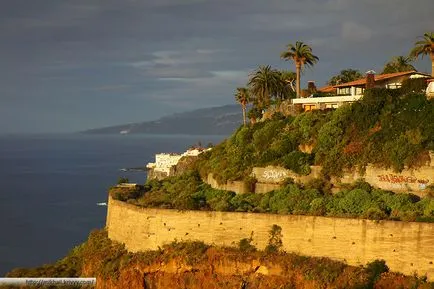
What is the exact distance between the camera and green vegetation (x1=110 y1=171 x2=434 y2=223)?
107 ft

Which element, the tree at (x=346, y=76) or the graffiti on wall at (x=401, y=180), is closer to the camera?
the graffiti on wall at (x=401, y=180)

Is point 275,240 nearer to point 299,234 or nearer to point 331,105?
point 299,234

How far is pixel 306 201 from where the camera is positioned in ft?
119

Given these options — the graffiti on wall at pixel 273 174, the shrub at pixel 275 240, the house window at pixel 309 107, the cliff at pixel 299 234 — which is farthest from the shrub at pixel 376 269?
the house window at pixel 309 107

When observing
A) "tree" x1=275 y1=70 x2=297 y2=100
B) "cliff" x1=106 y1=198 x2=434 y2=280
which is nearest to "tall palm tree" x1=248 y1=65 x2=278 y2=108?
"tree" x1=275 y1=70 x2=297 y2=100

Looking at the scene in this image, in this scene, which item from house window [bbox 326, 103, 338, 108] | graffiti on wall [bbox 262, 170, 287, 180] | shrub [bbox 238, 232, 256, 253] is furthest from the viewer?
house window [bbox 326, 103, 338, 108]

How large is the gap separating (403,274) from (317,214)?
211 inches

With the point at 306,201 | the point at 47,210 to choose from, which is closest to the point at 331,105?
the point at 306,201

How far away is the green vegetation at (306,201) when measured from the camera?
107 ft

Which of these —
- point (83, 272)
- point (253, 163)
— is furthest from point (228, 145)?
point (83, 272)

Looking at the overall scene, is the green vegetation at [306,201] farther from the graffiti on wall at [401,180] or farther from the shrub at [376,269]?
the shrub at [376,269]

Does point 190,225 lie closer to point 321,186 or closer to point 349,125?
point 321,186

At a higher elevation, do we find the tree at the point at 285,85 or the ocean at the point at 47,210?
the tree at the point at 285,85

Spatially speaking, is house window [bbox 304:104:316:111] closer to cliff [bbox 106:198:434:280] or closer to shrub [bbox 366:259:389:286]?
cliff [bbox 106:198:434:280]
